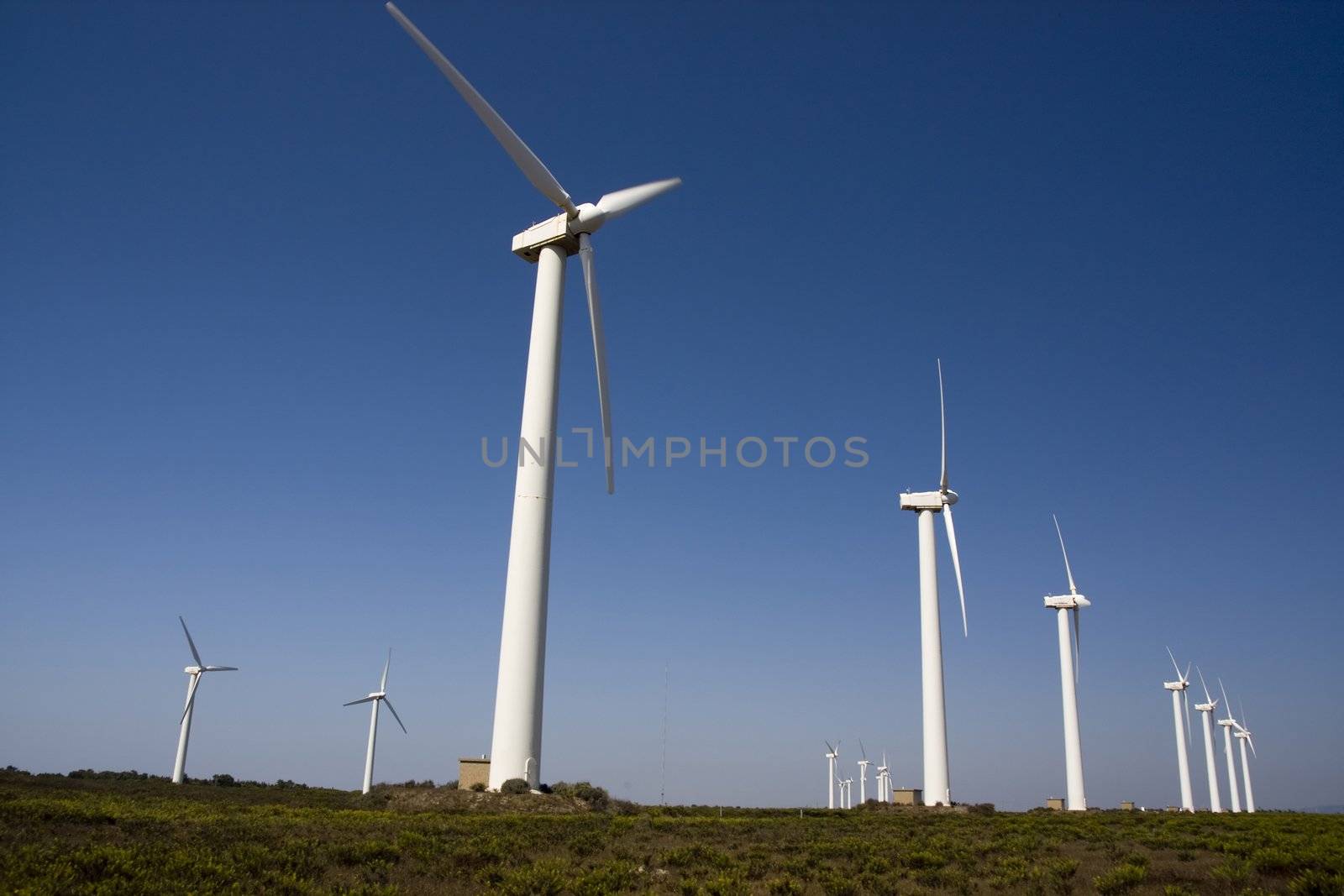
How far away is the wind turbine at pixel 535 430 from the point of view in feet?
115

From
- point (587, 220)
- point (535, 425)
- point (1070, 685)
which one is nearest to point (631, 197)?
point (587, 220)

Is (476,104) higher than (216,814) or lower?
higher

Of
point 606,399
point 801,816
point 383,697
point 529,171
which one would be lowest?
point 801,816

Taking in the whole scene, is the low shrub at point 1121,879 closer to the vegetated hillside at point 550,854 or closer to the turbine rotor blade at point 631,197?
the vegetated hillside at point 550,854

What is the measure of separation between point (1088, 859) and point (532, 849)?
51.1ft

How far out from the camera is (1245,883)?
20.7 meters

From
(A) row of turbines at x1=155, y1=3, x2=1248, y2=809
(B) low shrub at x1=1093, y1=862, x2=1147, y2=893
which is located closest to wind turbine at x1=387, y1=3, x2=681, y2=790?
(A) row of turbines at x1=155, y1=3, x2=1248, y2=809

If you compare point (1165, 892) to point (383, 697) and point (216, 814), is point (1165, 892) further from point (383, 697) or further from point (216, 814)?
point (383, 697)

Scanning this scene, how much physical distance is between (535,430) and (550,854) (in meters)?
Result: 19.2

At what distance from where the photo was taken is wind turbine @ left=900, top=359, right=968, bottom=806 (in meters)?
60.9

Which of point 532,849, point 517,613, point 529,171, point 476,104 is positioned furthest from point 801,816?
point 476,104

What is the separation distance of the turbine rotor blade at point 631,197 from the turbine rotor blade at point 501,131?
58.4 inches

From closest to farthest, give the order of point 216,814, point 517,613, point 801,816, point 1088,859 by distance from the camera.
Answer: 1. point 1088,859
2. point 216,814
3. point 517,613
4. point 801,816

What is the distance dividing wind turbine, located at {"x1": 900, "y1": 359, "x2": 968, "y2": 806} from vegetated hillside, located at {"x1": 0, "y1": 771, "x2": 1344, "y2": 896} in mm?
26581
